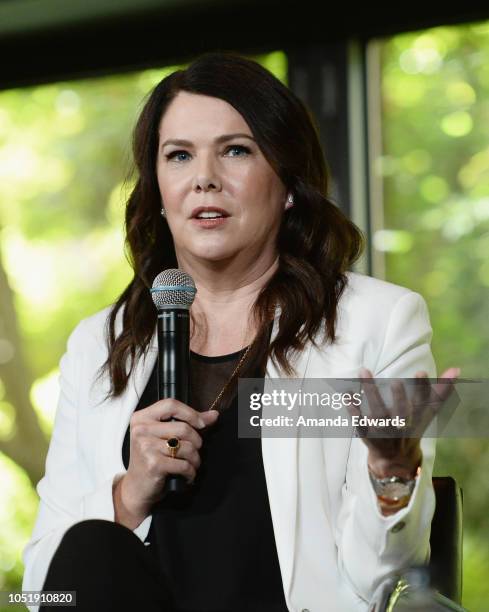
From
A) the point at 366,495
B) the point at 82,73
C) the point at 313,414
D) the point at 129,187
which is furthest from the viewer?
the point at 82,73

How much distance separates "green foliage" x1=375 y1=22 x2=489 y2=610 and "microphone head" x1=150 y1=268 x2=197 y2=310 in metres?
1.60

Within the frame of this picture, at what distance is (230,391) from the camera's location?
1734 mm

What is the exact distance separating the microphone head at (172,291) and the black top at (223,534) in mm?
298

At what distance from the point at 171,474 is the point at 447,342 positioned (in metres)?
1.67

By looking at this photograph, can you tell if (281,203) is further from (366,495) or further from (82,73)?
(82,73)

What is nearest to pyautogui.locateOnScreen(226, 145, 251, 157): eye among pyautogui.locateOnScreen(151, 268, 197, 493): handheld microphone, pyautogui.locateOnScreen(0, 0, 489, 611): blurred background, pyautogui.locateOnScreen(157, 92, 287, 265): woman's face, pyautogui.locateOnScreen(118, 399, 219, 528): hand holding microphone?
pyautogui.locateOnScreen(157, 92, 287, 265): woman's face

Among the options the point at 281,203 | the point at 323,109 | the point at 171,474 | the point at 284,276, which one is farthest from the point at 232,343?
the point at 323,109

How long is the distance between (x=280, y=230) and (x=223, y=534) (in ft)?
2.07

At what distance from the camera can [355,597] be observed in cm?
156

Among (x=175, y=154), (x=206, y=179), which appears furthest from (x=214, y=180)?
(x=175, y=154)

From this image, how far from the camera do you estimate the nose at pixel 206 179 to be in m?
1.74

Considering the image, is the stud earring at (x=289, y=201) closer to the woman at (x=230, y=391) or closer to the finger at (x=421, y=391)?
the woman at (x=230, y=391)

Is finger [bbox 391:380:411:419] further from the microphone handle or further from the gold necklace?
the gold necklace

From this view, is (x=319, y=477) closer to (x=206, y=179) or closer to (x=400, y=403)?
(x=400, y=403)
